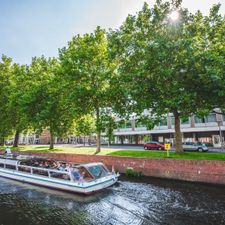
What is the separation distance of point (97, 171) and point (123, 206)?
460 centimetres

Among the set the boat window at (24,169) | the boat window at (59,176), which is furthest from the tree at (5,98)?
the boat window at (59,176)

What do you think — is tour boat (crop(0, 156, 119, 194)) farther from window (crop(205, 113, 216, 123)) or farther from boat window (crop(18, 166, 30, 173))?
window (crop(205, 113, 216, 123))

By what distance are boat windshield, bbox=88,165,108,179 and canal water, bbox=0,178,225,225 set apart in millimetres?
1326

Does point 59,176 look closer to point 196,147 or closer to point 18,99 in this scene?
point 18,99

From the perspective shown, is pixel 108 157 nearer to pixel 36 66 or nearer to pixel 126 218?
pixel 126 218

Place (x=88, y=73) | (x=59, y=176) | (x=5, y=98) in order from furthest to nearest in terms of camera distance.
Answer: (x=5, y=98), (x=88, y=73), (x=59, y=176)

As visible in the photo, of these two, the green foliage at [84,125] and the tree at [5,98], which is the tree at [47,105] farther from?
the tree at [5,98]

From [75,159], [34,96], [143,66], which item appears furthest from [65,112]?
[143,66]

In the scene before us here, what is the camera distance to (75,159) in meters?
24.3

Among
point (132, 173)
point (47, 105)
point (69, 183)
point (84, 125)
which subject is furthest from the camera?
point (47, 105)

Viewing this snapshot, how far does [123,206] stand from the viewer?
36.7ft

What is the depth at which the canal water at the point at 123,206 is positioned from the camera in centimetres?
943

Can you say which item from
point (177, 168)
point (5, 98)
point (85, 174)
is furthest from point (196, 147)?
point (5, 98)

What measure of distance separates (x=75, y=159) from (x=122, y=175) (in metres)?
7.83
